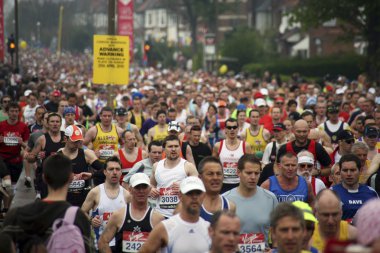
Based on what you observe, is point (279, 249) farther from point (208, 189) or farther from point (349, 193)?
point (349, 193)

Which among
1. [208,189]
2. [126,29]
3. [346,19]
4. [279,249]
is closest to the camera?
[279,249]

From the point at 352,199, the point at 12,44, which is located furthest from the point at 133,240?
the point at 12,44

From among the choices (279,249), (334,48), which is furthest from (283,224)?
(334,48)

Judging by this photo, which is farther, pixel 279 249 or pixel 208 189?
pixel 208 189

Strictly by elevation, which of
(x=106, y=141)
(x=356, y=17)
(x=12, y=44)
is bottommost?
(x=106, y=141)

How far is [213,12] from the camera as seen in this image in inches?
3639

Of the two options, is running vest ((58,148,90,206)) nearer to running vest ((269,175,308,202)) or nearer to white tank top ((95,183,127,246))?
white tank top ((95,183,127,246))

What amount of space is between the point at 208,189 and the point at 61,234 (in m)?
2.33

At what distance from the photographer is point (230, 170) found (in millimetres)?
13188

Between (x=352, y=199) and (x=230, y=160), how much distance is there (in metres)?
3.79

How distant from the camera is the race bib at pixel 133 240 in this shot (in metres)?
8.50

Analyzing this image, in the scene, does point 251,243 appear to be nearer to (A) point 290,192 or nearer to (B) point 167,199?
(A) point 290,192

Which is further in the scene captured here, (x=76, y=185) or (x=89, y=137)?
(x=89, y=137)

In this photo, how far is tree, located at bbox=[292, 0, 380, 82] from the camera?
3738 cm
